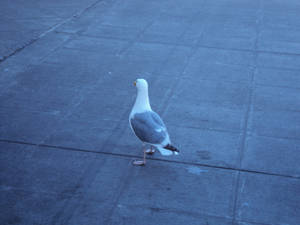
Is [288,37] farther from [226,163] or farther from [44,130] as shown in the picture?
[44,130]

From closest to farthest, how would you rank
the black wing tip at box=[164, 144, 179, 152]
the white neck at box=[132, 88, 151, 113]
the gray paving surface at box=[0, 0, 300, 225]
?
the gray paving surface at box=[0, 0, 300, 225] < the black wing tip at box=[164, 144, 179, 152] < the white neck at box=[132, 88, 151, 113]

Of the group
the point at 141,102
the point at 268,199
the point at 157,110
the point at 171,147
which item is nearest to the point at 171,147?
the point at 171,147

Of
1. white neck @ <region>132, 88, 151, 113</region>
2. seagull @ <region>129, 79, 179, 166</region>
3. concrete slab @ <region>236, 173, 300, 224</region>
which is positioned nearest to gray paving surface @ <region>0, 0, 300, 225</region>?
concrete slab @ <region>236, 173, 300, 224</region>

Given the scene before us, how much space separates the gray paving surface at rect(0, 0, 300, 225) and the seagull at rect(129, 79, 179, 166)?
0.40 m

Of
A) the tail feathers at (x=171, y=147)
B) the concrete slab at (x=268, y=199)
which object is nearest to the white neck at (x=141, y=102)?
the tail feathers at (x=171, y=147)

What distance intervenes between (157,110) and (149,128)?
6.34 feet

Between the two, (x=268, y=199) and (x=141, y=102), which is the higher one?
(x=141, y=102)

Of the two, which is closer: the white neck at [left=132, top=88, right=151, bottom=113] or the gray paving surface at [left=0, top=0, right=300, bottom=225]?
the gray paving surface at [left=0, top=0, right=300, bottom=225]

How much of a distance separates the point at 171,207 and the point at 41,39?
7.28m

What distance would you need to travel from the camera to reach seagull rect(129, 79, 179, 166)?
5.65 meters

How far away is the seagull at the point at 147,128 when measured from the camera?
565cm

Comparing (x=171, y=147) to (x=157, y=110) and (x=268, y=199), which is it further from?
(x=157, y=110)

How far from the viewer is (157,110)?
762cm

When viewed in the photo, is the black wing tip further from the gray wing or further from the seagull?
the gray wing
